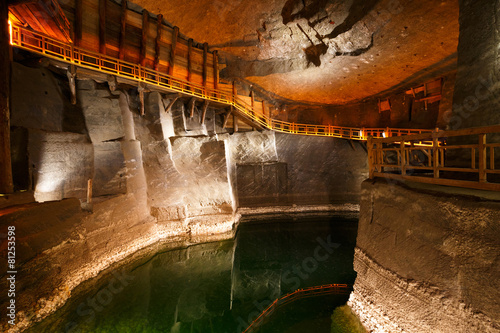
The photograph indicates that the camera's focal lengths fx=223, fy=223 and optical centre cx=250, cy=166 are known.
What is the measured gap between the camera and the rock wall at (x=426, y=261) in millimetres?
2879

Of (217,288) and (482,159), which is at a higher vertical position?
(482,159)

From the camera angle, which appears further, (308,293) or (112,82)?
(112,82)

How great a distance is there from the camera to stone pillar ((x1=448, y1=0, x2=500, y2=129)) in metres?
4.94

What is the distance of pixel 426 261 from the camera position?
369cm

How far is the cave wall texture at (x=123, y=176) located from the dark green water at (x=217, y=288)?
2.97ft

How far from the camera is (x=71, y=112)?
942 cm

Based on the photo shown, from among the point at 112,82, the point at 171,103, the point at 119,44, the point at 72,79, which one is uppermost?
the point at 119,44

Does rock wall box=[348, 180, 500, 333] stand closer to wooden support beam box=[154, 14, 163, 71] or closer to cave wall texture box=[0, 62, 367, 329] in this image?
cave wall texture box=[0, 62, 367, 329]

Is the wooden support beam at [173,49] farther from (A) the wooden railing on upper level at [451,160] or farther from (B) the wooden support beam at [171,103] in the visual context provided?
(A) the wooden railing on upper level at [451,160]

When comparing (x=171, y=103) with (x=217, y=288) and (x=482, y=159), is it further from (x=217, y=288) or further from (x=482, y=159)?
(x=482, y=159)

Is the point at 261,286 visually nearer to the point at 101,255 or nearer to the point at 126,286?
the point at 126,286

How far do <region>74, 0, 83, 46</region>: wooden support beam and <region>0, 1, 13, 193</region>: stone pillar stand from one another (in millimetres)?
3620

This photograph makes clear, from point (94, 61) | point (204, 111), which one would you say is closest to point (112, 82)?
point (94, 61)

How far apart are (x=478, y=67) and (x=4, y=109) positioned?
506 inches
